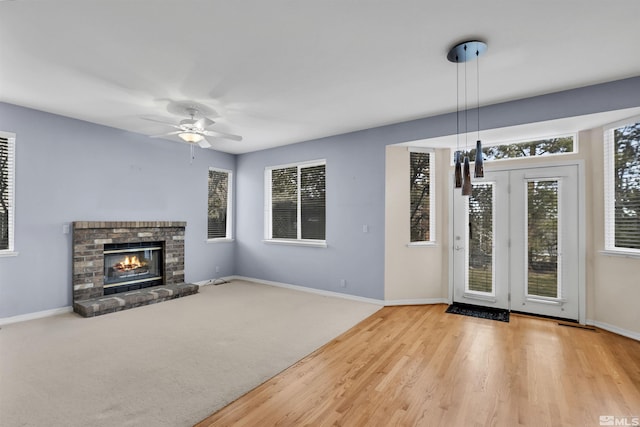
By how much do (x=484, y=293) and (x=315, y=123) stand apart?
358 centimetres

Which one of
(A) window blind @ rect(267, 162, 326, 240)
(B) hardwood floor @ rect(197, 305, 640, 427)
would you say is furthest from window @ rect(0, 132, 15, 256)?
(B) hardwood floor @ rect(197, 305, 640, 427)

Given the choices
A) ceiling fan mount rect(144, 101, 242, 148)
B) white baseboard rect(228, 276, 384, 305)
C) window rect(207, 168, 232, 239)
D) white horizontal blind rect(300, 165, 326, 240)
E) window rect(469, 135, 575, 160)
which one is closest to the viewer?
ceiling fan mount rect(144, 101, 242, 148)

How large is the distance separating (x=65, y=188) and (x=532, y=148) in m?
6.60

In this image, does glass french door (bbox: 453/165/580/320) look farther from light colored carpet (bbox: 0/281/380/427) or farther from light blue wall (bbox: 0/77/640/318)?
light colored carpet (bbox: 0/281/380/427)

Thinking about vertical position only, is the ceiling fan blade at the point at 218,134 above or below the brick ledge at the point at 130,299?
above

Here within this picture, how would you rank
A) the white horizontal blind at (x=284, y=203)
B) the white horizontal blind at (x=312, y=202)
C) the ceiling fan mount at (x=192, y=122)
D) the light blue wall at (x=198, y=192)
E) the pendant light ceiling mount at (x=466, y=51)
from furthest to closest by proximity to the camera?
1. the white horizontal blind at (x=284, y=203)
2. the white horizontal blind at (x=312, y=202)
3. the light blue wall at (x=198, y=192)
4. the ceiling fan mount at (x=192, y=122)
5. the pendant light ceiling mount at (x=466, y=51)

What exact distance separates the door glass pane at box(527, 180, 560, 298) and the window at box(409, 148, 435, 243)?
4.27 feet

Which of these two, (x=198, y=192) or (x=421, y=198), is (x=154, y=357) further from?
(x=421, y=198)

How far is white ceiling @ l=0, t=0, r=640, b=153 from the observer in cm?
213

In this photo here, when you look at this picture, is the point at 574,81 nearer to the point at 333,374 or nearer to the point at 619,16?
the point at 619,16

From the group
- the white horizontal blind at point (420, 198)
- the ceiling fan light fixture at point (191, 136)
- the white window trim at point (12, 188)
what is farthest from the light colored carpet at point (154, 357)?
the ceiling fan light fixture at point (191, 136)

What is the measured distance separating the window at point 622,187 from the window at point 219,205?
6253mm

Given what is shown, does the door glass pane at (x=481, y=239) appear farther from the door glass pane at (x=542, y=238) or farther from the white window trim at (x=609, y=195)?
the white window trim at (x=609, y=195)

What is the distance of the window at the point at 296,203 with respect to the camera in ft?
18.4
